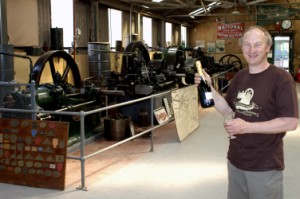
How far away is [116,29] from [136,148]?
5739mm

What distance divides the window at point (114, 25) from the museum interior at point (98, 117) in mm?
27

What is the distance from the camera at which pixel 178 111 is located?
4.96 metres

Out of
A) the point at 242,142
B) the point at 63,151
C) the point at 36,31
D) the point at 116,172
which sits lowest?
the point at 116,172

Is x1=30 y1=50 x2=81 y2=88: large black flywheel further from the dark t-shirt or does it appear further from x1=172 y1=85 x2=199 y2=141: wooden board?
Answer: the dark t-shirt

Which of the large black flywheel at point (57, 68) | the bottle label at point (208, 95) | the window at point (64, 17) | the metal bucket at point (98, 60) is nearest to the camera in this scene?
the bottle label at point (208, 95)

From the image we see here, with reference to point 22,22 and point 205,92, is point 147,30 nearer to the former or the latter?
point 22,22

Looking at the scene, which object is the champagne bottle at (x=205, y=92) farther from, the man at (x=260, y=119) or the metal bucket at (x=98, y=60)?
the metal bucket at (x=98, y=60)

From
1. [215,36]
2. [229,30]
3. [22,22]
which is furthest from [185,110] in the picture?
[215,36]

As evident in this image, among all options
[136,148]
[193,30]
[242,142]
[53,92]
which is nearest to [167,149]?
[136,148]

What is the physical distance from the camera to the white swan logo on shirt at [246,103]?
1629mm

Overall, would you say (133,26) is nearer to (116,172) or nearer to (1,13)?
(1,13)

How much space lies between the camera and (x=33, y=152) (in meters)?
3.26

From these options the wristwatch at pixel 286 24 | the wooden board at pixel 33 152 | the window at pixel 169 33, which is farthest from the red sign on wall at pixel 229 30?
the wooden board at pixel 33 152

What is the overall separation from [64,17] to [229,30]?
9.78 m
